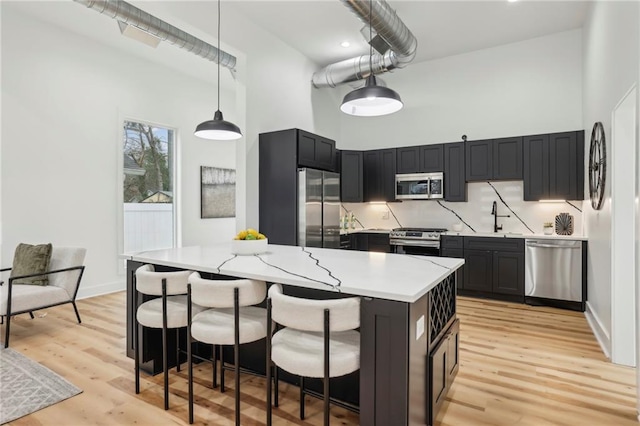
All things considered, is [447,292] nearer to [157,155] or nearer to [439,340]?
[439,340]

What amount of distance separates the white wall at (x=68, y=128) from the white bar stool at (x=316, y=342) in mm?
4273

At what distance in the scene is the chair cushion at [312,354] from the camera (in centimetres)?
183

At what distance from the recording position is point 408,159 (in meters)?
6.00

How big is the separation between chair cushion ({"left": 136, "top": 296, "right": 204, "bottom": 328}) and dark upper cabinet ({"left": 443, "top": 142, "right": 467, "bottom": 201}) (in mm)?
4294

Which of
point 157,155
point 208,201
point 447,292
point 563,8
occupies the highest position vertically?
point 563,8

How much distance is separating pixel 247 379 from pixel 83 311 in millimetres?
2883

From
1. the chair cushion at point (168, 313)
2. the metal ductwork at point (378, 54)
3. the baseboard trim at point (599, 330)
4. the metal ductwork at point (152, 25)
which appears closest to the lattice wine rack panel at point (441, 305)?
the chair cushion at point (168, 313)

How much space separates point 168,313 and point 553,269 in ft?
15.0

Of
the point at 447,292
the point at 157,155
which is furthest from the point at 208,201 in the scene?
the point at 447,292

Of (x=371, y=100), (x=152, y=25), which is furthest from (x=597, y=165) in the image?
(x=152, y=25)

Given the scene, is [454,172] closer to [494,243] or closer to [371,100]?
[494,243]

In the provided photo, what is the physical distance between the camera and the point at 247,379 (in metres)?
2.80

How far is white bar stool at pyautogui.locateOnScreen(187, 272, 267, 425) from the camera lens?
2.11 metres

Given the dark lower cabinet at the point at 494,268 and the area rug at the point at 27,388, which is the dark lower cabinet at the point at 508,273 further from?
the area rug at the point at 27,388
